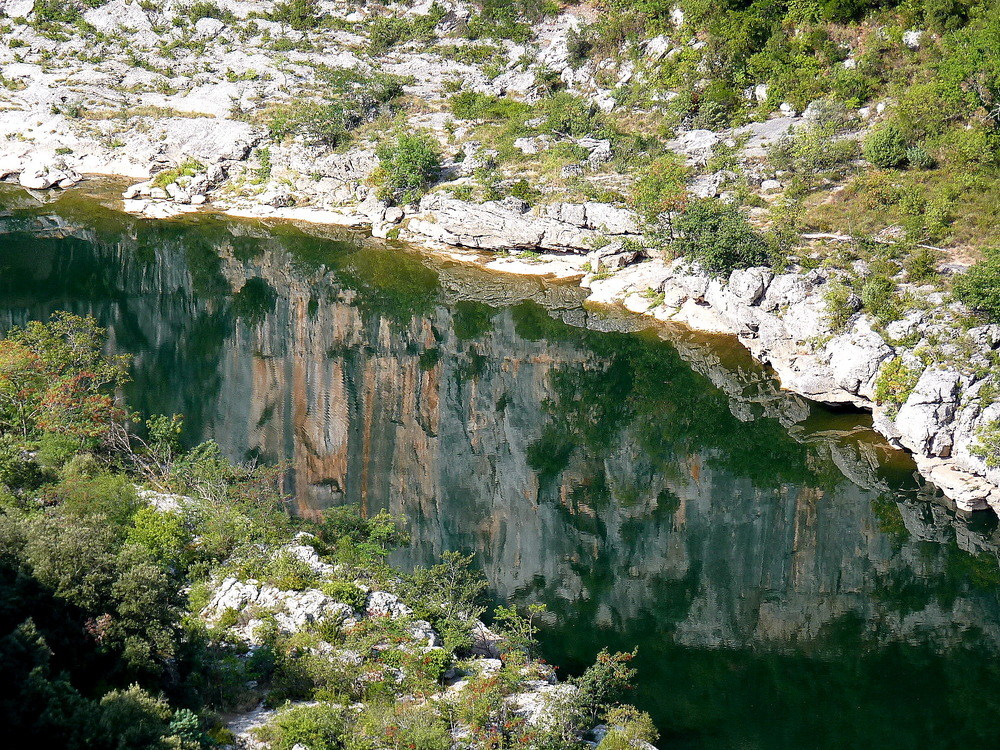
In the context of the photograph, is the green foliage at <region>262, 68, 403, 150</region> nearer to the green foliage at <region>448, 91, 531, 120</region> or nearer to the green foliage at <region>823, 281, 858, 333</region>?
the green foliage at <region>448, 91, 531, 120</region>

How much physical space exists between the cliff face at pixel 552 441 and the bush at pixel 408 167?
5981mm

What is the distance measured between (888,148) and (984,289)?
46.2ft

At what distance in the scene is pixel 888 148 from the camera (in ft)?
124

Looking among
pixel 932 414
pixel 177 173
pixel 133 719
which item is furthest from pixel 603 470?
pixel 177 173

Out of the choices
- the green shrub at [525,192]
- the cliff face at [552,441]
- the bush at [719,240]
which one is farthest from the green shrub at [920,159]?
the green shrub at [525,192]

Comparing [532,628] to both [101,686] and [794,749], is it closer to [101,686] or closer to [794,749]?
[794,749]

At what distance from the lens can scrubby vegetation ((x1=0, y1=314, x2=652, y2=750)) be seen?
13.1 metres

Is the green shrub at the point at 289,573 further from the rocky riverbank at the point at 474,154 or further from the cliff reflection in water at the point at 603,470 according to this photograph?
the rocky riverbank at the point at 474,154

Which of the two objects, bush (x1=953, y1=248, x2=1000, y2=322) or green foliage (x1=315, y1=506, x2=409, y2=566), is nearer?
green foliage (x1=315, y1=506, x2=409, y2=566)

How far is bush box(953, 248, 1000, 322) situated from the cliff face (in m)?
5.30

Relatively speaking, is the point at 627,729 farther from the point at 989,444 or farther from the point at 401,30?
the point at 401,30

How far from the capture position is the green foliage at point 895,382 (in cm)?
2547

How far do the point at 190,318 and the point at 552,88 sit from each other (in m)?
28.7

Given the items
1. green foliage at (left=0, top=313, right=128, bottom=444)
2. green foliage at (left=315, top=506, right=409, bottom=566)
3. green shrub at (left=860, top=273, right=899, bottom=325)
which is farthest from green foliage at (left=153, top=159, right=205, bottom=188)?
green shrub at (left=860, top=273, right=899, bottom=325)
